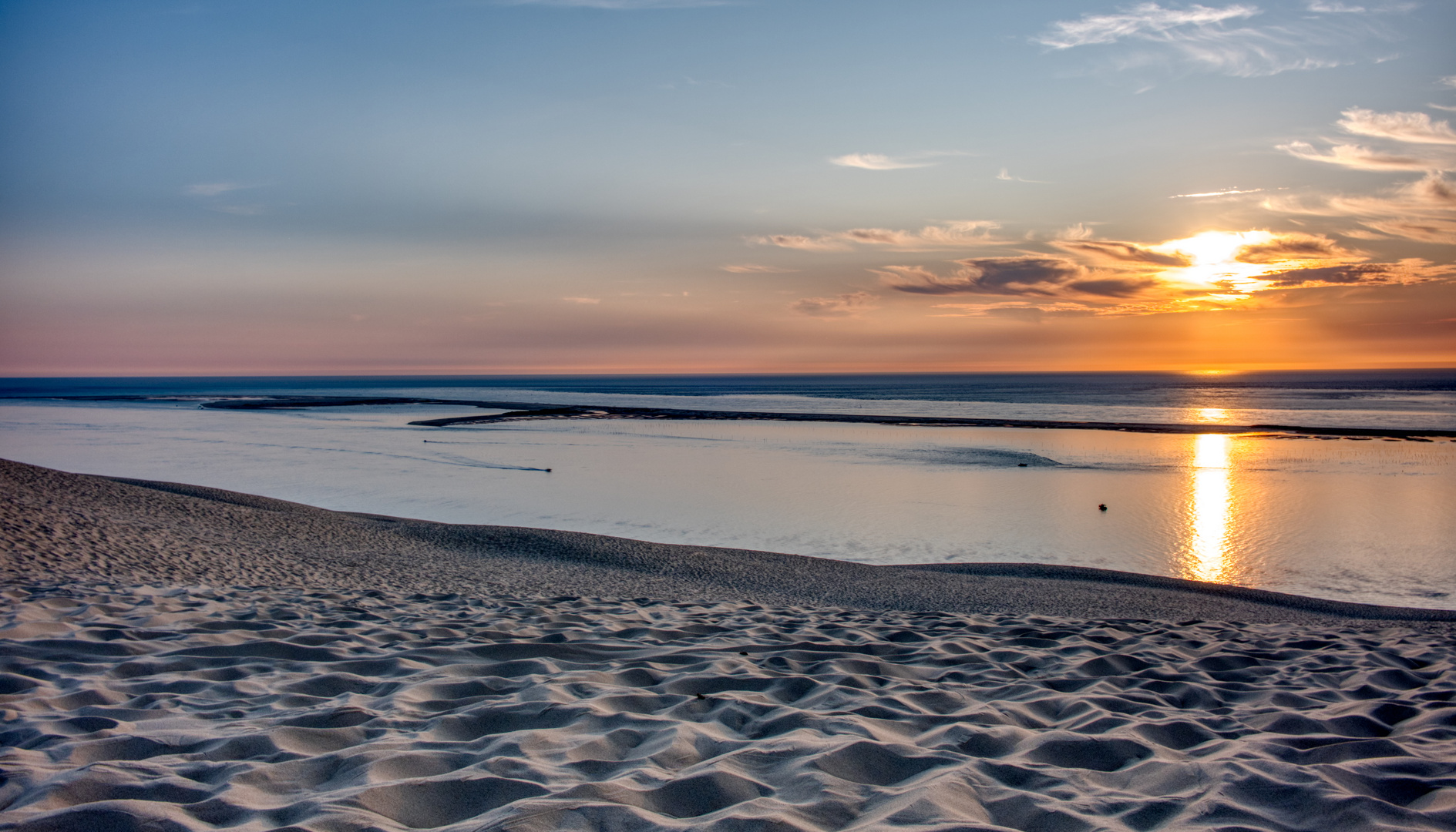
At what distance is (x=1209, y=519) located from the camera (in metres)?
14.7

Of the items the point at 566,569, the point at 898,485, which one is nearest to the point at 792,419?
the point at 898,485

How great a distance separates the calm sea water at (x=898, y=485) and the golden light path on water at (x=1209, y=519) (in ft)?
0.28

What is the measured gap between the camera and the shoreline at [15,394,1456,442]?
1337 inches

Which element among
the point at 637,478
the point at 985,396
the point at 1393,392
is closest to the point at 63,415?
the point at 637,478

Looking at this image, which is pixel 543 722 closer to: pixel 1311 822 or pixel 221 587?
pixel 1311 822

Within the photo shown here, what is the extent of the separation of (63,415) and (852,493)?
164 ft

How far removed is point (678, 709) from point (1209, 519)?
14.1 meters

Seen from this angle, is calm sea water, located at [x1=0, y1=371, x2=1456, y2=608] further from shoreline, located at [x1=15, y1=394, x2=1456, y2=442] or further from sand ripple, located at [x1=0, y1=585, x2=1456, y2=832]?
sand ripple, located at [x1=0, y1=585, x2=1456, y2=832]

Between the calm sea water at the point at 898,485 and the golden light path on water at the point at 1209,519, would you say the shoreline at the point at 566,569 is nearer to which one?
the calm sea water at the point at 898,485

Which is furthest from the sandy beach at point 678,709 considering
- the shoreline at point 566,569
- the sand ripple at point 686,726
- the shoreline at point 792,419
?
the shoreline at point 792,419

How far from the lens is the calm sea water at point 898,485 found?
11984 mm

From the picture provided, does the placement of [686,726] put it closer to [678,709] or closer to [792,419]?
[678,709]

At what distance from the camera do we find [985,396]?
72.1 meters

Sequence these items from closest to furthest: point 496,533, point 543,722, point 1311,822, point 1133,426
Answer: point 1311,822 < point 543,722 < point 496,533 < point 1133,426
